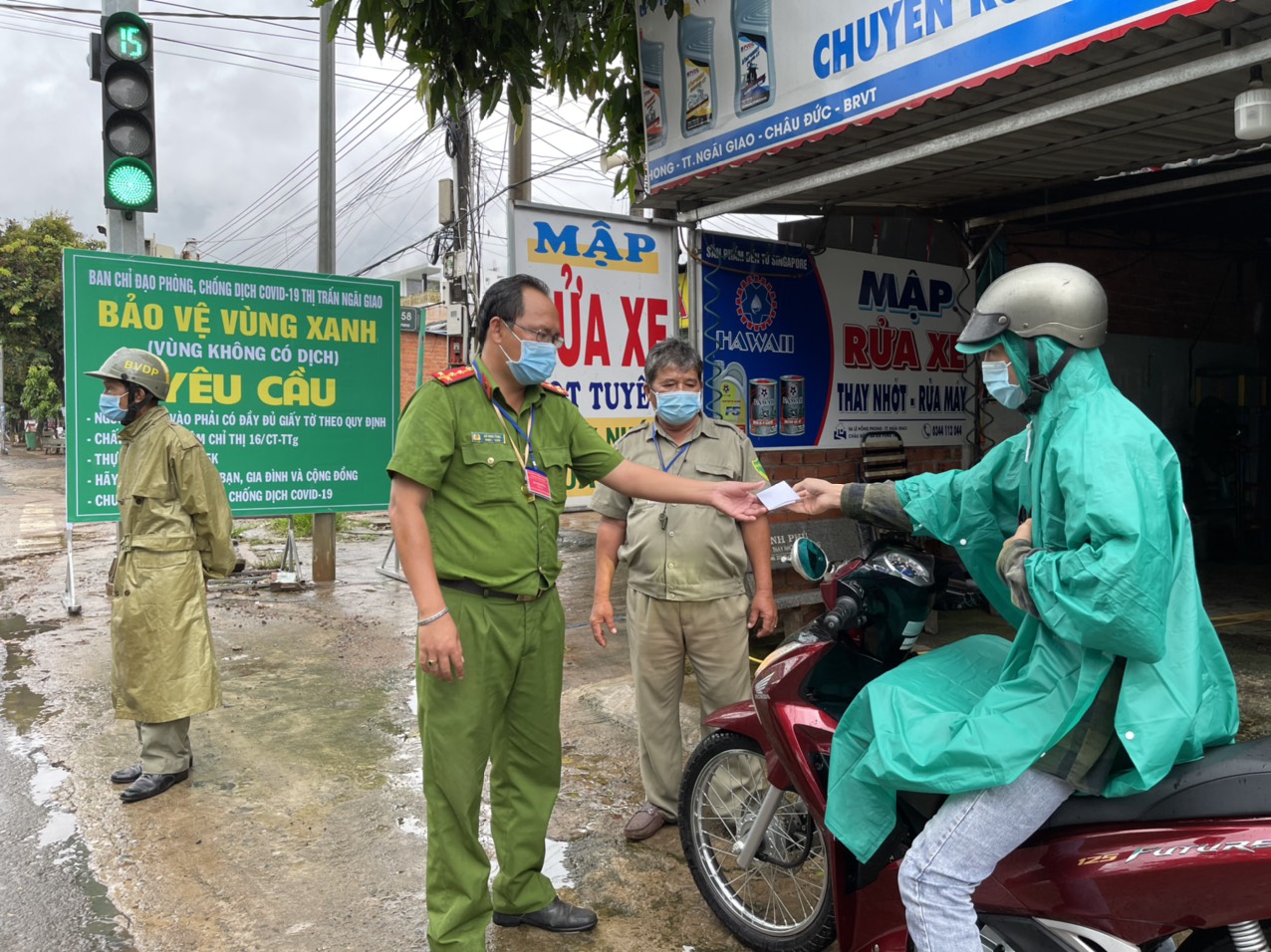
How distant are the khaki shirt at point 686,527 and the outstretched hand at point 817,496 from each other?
2.55 ft

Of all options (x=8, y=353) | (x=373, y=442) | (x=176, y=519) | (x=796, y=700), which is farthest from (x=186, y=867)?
(x=8, y=353)

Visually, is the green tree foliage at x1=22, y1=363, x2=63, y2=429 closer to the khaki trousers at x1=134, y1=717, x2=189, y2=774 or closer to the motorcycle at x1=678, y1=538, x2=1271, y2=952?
the khaki trousers at x1=134, y1=717, x2=189, y2=774

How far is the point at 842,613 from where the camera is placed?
247cm

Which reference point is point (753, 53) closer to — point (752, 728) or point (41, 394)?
point (752, 728)

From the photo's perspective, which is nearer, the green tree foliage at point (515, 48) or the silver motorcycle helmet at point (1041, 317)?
the silver motorcycle helmet at point (1041, 317)

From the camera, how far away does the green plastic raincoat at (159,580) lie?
4.32m

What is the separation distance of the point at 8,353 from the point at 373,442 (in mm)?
33928

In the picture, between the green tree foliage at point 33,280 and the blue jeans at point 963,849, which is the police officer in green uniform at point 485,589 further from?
the green tree foliage at point 33,280

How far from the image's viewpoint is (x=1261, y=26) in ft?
11.3

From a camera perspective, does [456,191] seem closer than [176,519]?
No

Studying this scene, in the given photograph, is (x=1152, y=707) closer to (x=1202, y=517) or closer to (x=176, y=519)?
(x=176, y=519)

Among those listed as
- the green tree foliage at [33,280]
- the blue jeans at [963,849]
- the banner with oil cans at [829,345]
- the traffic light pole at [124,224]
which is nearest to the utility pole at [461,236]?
the traffic light pole at [124,224]

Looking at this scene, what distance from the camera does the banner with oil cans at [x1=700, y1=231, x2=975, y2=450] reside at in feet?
19.4

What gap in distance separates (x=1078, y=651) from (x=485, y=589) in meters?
1.53
